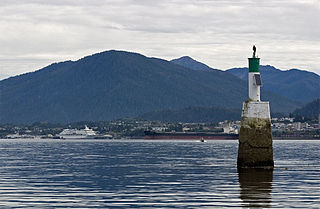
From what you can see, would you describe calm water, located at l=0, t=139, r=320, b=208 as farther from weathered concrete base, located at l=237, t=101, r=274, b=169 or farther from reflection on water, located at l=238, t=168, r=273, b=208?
weathered concrete base, located at l=237, t=101, r=274, b=169

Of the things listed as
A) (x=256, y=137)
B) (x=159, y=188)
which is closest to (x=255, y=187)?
(x=159, y=188)

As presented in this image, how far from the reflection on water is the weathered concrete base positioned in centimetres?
114

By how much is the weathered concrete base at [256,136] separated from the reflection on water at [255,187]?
1.14m

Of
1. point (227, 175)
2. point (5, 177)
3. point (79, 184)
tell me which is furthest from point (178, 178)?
point (5, 177)

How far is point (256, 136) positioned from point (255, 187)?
1643 centimetres

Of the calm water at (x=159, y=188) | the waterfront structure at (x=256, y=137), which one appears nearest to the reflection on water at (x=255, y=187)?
the calm water at (x=159, y=188)

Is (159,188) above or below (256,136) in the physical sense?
below

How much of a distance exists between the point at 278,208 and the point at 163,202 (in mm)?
7868

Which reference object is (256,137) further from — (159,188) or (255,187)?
(159,188)

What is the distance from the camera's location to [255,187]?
202 feet

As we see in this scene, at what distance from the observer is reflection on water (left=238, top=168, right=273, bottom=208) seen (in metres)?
51.5

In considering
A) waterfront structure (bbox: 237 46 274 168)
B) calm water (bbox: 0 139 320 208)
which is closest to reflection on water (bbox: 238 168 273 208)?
calm water (bbox: 0 139 320 208)

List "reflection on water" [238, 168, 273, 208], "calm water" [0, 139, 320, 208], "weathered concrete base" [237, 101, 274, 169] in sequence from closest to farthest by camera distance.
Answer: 1. "reflection on water" [238, 168, 273, 208]
2. "calm water" [0, 139, 320, 208]
3. "weathered concrete base" [237, 101, 274, 169]

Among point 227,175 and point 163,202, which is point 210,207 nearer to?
point 163,202
